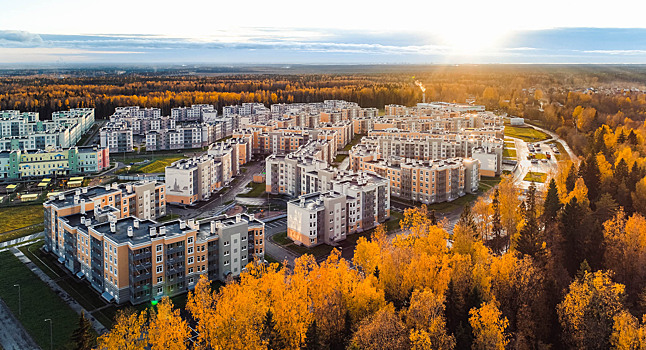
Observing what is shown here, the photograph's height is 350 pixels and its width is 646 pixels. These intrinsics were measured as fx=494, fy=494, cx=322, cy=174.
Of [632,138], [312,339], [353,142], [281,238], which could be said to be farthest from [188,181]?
[632,138]

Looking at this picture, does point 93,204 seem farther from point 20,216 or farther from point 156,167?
point 156,167

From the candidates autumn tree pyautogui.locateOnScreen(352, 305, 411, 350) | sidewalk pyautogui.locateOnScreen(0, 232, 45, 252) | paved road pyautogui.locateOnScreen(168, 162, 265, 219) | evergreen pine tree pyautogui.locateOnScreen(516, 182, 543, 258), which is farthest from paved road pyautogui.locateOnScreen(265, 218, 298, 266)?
sidewalk pyautogui.locateOnScreen(0, 232, 45, 252)

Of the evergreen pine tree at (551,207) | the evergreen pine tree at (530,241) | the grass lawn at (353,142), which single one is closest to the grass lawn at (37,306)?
the evergreen pine tree at (530,241)

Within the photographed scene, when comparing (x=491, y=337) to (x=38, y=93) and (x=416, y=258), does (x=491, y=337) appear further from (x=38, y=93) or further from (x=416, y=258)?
(x=38, y=93)

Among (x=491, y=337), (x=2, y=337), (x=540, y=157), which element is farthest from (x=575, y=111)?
(x=2, y=337)

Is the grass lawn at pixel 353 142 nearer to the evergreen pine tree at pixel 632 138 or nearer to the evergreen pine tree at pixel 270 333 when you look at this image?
the evergreen pine tree at pixel 632 138

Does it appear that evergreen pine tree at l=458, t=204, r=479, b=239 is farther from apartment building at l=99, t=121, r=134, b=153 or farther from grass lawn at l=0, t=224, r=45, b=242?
apartment building at l=99, t=121, r=134, b=153
